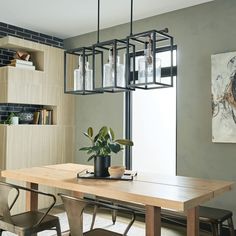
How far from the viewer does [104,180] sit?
99.0 inches

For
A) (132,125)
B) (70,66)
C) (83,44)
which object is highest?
(83,44)

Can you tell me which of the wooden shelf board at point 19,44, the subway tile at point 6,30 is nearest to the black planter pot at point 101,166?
the wooden shelf board at point 19,44

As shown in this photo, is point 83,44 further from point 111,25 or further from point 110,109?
point 110,109

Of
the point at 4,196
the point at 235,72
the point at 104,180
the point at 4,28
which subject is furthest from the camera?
the point at 4,28

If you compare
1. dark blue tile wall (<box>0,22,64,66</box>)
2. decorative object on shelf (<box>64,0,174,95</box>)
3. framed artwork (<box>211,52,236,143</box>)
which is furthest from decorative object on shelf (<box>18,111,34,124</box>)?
framed artwork (<box>211,52,236,143</box>)

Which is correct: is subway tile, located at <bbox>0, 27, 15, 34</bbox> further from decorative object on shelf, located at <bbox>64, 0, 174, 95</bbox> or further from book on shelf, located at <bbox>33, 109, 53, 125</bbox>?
decorative object on shelf, located at <bbox>64, 0, 174, 95</bbox>

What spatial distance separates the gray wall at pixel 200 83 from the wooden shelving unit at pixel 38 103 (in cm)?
170

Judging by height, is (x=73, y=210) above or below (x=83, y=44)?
below

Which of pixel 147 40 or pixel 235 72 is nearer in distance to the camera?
pixel 147 40

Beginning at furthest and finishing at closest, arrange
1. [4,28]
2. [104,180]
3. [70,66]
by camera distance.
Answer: [70,66]
[4,28]
[104,180]

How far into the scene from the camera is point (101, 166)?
2646 millimetres

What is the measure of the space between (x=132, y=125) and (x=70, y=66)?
1382mm

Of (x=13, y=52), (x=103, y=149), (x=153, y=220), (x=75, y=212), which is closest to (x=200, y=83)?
(x=103, y=149)

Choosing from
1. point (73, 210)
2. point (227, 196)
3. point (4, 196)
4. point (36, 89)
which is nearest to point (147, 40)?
point (73, 210)
